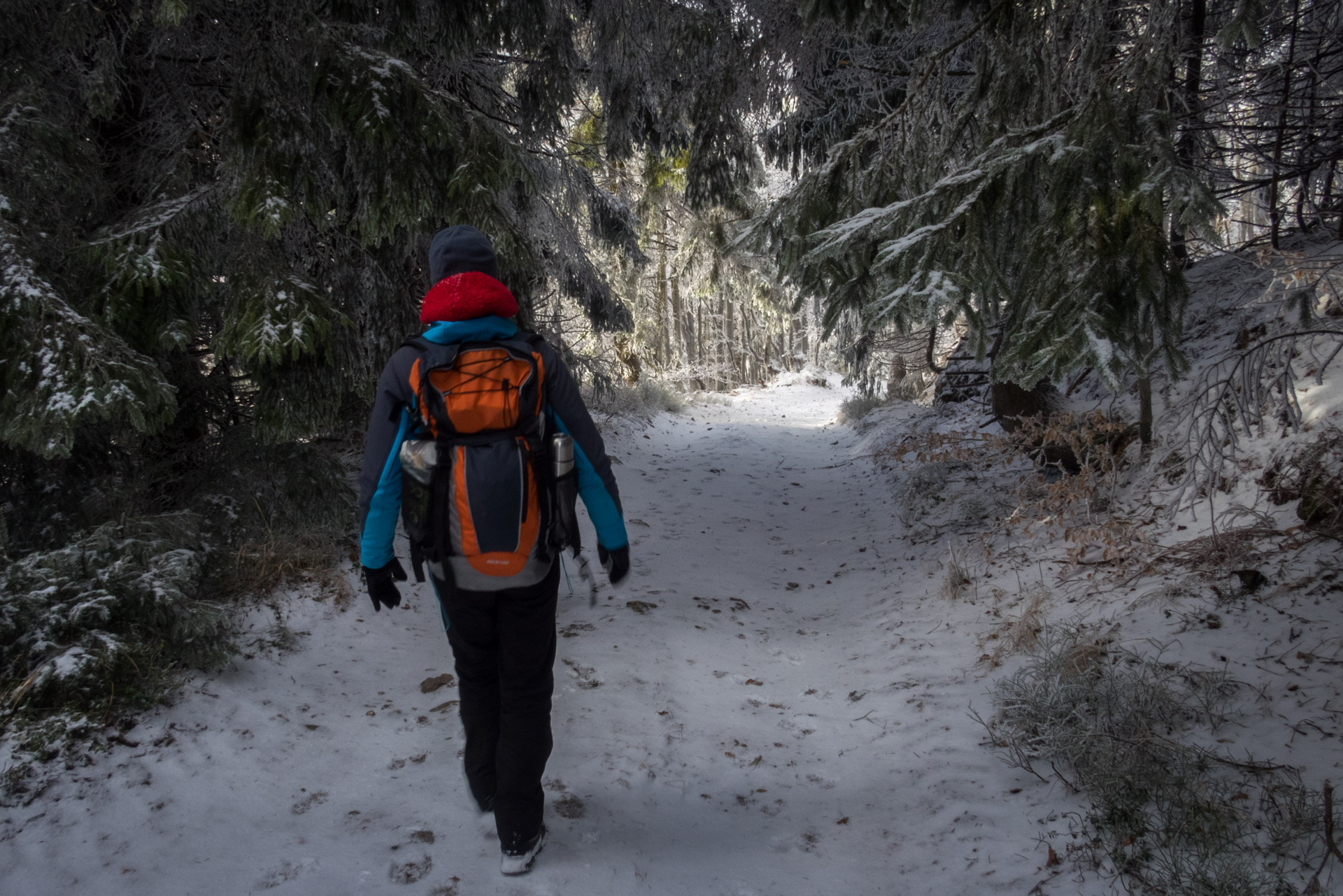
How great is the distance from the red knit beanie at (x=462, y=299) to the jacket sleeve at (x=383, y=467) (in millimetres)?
231

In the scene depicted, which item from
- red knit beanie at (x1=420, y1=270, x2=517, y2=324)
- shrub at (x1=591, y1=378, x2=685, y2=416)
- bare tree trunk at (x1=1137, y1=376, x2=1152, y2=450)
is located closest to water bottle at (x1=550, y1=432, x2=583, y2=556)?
red knit beanie at (x1=420, y1=270, x2=517, y2=324)

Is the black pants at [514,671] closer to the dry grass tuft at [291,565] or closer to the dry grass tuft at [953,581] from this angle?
the dry grass tuft at [291,565]

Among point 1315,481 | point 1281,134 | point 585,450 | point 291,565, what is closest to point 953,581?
point 1315,481

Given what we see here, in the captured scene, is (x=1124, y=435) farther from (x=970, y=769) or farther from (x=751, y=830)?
(x=751, y=830)

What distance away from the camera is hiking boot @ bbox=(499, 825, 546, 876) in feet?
8.10

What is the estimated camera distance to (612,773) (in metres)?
3.14

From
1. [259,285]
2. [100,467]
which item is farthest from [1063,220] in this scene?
[100,467]

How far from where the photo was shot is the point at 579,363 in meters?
8.59

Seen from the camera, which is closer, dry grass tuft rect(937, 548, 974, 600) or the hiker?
the hiker

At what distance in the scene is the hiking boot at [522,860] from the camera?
2469mm

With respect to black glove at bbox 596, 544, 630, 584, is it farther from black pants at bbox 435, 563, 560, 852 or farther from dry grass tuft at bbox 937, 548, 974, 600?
dry grass tuft at bbox 937, 548, 974, 600

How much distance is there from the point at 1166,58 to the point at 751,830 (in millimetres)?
4062

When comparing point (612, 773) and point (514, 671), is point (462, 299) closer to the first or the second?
point (514, 671)

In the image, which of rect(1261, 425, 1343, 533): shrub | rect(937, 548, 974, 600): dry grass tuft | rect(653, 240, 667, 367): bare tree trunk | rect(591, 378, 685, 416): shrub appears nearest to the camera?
rect(1261, 425, 1343, 533): shrub
